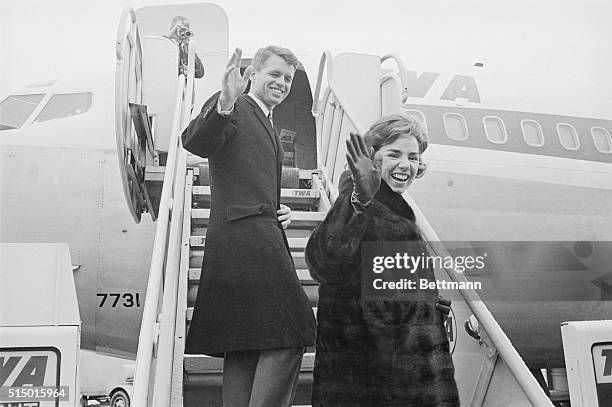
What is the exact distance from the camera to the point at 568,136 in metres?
2.92

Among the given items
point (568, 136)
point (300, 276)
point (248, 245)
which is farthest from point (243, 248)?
point (568, 136)

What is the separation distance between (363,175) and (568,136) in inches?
64.2

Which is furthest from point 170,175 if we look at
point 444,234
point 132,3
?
point 444,234

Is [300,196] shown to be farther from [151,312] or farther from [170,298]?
[151,312]

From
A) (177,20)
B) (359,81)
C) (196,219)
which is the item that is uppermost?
(177,20)

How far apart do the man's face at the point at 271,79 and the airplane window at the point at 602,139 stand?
1.80 meters

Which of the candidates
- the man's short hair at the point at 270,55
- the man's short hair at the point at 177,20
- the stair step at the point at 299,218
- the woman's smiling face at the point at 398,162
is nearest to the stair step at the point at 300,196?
the stair step at the point at 299,218

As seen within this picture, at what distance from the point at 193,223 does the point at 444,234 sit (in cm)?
88

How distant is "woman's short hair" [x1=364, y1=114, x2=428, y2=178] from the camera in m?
1.60

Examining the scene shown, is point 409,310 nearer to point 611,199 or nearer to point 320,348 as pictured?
point 320,348

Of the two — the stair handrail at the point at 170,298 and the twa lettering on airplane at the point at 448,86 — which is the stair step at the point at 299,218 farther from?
the twa lettering on airplane at the point at 448,86

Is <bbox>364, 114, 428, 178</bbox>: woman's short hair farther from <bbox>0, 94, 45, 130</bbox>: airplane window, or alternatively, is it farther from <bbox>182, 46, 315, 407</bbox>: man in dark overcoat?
<bbox>0, 94, 45, 130</bbox>: airplane window

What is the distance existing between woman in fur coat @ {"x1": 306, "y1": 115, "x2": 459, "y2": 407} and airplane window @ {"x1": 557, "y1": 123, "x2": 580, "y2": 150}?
1541mm

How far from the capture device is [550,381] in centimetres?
272
